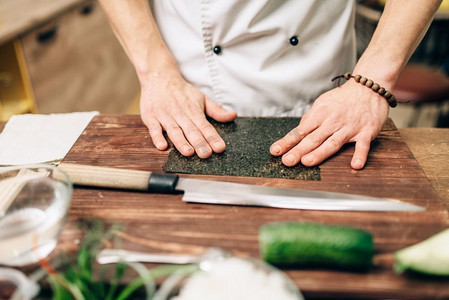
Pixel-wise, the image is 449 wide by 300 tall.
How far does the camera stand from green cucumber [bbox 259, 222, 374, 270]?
52 centimetres

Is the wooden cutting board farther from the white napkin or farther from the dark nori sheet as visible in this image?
the white napkin

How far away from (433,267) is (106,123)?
777 mm

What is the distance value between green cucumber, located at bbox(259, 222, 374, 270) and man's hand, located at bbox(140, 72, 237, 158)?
0.33 meters

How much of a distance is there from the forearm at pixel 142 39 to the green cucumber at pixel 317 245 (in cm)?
67

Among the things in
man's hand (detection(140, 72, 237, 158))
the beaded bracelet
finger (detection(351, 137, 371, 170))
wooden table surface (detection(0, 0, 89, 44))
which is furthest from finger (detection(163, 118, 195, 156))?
wooden table surface (detection(0, 0, 89, 44))

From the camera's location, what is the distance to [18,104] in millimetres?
2057

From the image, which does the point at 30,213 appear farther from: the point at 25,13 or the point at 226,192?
the point at 25,13

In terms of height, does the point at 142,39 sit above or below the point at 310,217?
above

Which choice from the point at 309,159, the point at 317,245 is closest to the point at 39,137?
the point at 309,159

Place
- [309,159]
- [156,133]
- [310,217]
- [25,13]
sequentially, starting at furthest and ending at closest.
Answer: [25,13] → [156,133] → [309,159] → [310,217]

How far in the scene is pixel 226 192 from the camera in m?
0.69

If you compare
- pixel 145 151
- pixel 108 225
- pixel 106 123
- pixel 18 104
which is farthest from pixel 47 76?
pixel 108 225

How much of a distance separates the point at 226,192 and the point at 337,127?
1.09ft

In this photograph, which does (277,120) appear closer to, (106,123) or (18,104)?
(106,123)
